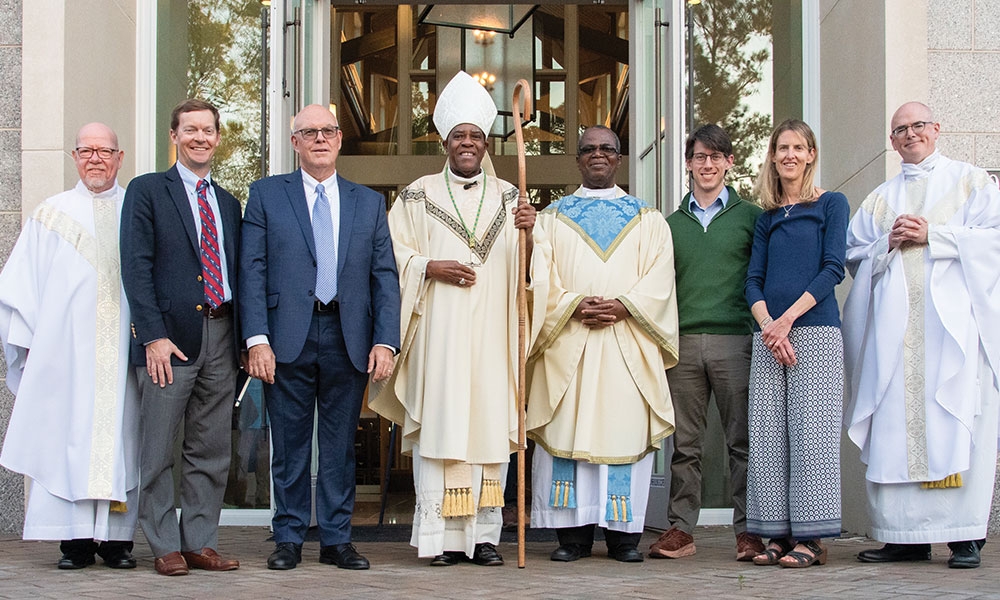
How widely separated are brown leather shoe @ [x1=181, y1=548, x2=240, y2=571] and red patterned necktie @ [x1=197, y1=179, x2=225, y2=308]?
0.99m

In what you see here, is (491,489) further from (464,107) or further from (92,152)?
(92,152)

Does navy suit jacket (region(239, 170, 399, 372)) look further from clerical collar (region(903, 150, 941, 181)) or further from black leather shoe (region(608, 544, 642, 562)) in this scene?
clerical collar (region(903, 150, 941, 181))

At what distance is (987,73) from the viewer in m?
6.33

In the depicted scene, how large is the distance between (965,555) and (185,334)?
3.26 meters

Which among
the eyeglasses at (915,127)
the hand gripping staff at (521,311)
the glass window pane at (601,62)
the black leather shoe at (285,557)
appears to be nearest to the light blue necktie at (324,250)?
the hand gripping staff at (521,311)

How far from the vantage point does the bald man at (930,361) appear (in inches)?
202

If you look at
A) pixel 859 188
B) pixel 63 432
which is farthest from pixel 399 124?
pixel 63 432

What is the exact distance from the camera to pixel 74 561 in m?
5.08

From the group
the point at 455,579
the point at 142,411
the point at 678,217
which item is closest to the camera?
the point at 455,579

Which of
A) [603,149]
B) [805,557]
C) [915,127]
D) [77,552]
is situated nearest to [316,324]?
[77,552]

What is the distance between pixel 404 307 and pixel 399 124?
8.95 m

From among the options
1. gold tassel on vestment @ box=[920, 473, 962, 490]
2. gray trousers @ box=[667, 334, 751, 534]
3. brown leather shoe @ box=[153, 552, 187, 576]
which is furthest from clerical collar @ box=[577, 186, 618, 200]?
brown leather shoe @ box=[153, 552, 187, 576]

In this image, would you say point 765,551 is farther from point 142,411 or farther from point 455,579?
point 142,411

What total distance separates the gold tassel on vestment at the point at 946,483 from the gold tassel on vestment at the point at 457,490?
6.17ft
